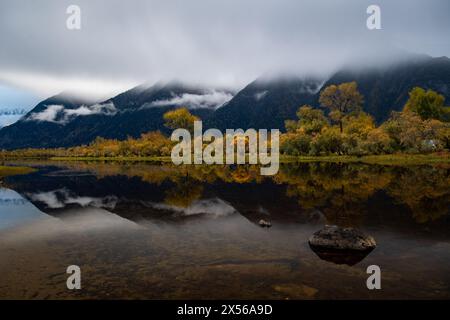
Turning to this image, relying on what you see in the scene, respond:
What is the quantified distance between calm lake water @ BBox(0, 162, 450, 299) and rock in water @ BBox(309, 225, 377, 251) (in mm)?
689

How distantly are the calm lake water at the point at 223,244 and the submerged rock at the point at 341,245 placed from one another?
1.50 feet

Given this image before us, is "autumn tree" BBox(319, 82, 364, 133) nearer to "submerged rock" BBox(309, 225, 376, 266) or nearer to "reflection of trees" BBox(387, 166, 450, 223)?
"reflection of trees" BBox(387, 166, 450, 223)

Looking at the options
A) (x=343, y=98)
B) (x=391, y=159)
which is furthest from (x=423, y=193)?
(x=343, y=98)

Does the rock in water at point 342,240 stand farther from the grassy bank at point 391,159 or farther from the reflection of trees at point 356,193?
the grassy bank at point 391,159

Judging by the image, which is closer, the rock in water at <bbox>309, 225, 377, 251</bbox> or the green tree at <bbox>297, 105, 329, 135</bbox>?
the rock in water at <bbox>309, 225, 377, 251</bbox>

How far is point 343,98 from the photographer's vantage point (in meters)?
140

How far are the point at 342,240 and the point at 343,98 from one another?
4966 inches

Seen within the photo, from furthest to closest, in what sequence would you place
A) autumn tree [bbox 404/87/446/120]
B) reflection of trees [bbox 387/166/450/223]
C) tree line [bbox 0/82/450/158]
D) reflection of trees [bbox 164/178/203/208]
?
autumn tree [bbox 404/87/446/120] → tree line [bbox 0/82/450/158] → reflection of trees [bbox 164/178/203/208] → reflection of trees [bbox 387/166/450/223]

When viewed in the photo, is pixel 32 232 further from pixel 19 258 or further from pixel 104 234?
pixel 19 258

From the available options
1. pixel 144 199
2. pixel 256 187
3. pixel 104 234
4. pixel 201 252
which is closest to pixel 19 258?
pixel 104 234

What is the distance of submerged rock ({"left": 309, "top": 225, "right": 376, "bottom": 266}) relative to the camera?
20750mm

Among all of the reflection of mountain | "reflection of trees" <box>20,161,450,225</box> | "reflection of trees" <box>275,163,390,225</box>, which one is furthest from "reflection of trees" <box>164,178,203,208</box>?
the reflection of mountain

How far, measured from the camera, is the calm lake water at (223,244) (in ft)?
55.5
